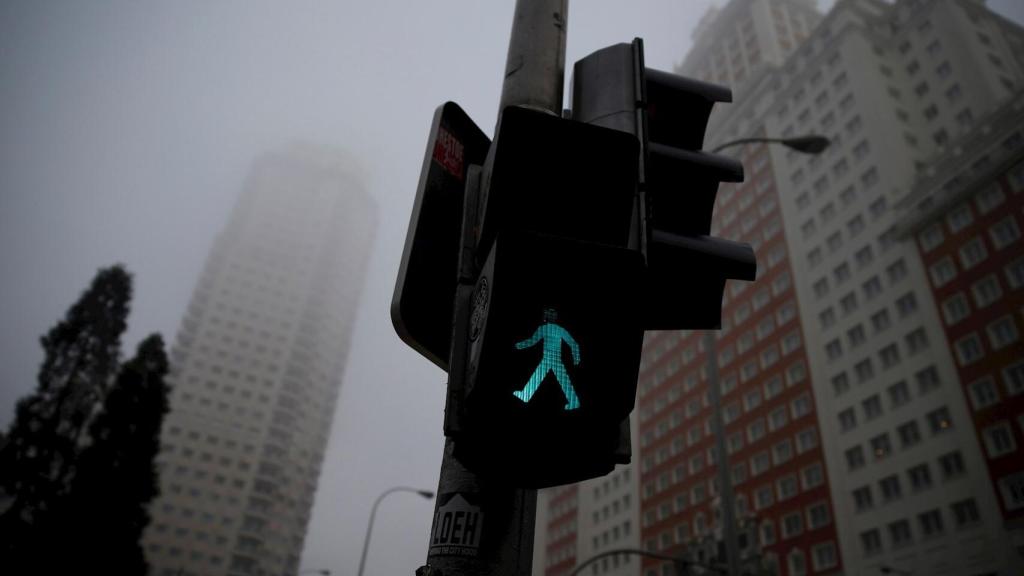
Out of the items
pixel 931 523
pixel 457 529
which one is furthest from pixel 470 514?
pixel 931 523

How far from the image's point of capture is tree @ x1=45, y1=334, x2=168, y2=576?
27.3 meters

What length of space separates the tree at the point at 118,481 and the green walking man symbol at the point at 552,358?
107 feet

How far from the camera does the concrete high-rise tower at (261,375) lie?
309ft

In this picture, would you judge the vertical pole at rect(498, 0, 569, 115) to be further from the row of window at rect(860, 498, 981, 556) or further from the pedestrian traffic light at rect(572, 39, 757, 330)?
the row of window at rect(860, 498, 981, 556)

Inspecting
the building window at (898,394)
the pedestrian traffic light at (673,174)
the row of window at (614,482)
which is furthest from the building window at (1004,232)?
the pedestrian traffic light at (673,174)

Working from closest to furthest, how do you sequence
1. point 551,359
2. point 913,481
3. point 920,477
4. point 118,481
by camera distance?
1. point 551,359
2. point 118,481
3. point 920,477
4. point 913,481

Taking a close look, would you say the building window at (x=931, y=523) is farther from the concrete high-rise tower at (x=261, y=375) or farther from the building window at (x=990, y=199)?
the concrete high-rise tower at (x=261, y=375)

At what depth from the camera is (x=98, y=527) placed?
28141 millimetres

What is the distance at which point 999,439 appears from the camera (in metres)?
37.9

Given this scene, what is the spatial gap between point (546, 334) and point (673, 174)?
4.15 feet

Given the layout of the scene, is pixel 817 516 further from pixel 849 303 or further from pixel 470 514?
pixel 470 514

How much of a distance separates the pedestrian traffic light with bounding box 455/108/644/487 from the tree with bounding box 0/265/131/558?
32.5 metres

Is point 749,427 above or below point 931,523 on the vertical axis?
above

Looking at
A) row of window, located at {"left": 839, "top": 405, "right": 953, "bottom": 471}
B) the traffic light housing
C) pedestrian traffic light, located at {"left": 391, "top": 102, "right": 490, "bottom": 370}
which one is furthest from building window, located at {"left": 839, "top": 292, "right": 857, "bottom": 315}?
pedestrian traffic light, located at {"left": 391, "top": 102, "right": 490, "bottom": 370}
